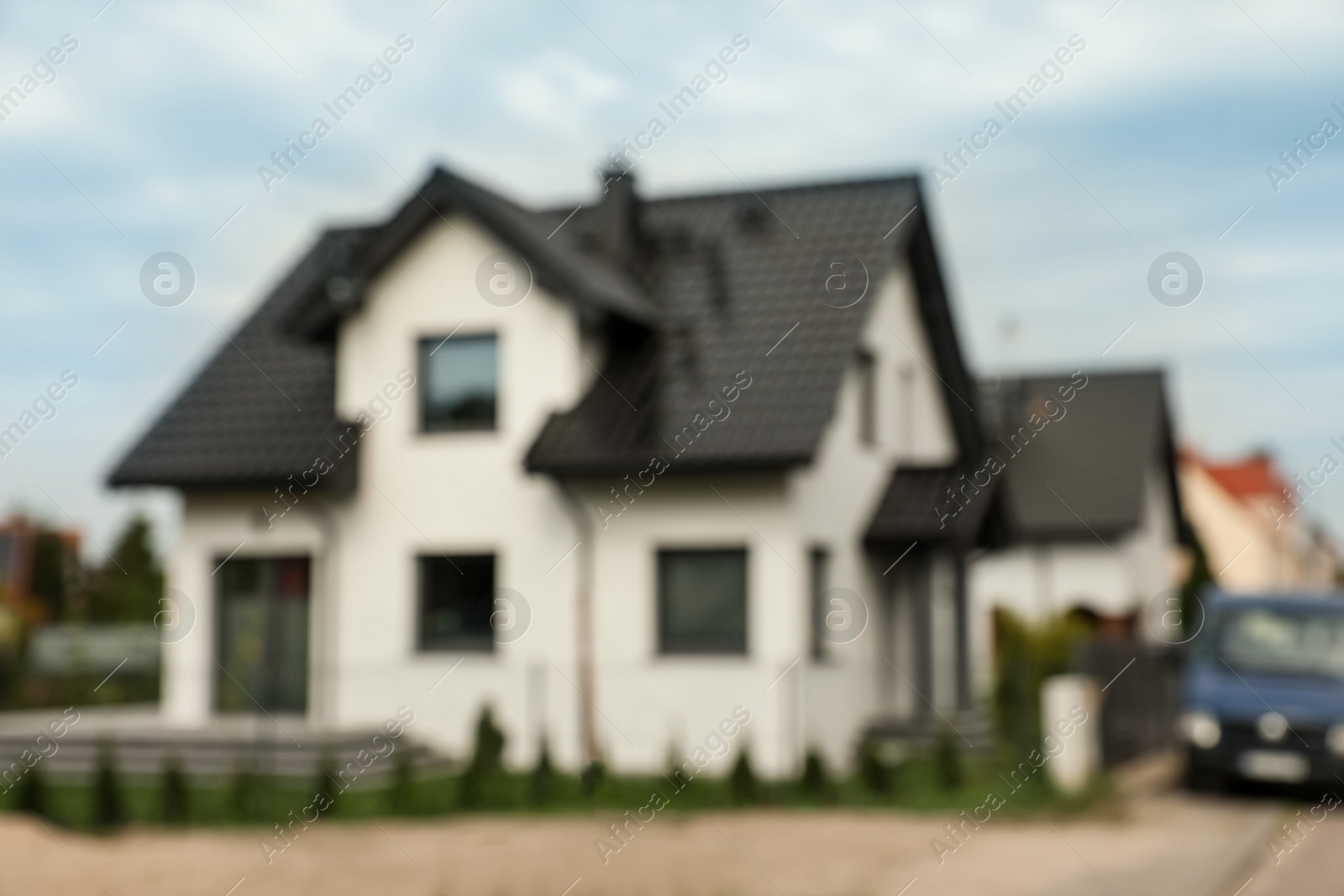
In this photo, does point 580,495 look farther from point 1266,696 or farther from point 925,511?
point 1266,696

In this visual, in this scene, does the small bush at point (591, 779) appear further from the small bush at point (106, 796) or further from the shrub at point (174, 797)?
the small bush at point (106, 796)

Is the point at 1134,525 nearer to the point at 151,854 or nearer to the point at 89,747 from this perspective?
the point at 89,747

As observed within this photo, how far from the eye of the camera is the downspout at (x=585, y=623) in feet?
56.5

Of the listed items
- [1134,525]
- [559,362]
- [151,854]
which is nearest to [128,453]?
[559,362]

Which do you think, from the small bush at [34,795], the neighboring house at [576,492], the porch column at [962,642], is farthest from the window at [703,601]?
the small bush at [34,795]

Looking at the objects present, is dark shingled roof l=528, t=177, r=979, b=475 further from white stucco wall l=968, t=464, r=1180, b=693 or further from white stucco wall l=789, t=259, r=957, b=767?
white stucco wall l=968, t=464, r=1180, b=693

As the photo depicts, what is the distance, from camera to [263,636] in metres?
19.2

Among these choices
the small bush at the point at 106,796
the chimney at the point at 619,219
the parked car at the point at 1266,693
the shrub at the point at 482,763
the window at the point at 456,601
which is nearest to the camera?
the small bush at the point at 106,796

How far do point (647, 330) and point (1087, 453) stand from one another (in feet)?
66.5

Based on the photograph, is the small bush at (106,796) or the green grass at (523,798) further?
the green grass at (523,798)

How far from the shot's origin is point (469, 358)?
18.7 m

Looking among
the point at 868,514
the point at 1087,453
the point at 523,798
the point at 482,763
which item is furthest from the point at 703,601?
the point at 1087,453

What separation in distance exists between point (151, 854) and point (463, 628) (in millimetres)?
7481

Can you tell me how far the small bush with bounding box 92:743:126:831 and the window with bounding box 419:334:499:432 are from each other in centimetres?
710
